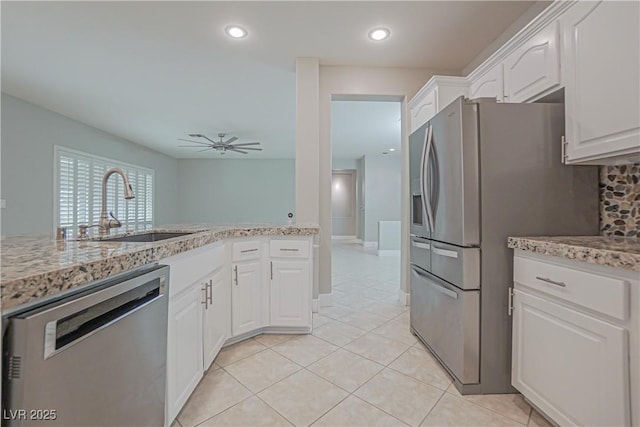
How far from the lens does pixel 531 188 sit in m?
1.55

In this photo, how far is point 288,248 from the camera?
224 centimetres

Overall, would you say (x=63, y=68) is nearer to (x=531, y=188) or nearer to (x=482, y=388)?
(x=531, y=188)

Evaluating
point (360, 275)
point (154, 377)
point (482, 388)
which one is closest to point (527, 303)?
point (482, 388)

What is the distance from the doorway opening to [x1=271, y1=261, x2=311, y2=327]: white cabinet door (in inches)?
38.6

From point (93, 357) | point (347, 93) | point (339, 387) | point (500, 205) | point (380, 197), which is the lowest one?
point (339, 387)

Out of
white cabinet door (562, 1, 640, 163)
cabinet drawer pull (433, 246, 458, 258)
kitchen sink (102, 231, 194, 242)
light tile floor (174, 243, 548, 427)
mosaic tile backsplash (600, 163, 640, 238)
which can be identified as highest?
white cabinet door (562, 1, 640, 163)

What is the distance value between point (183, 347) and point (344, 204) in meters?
9.33

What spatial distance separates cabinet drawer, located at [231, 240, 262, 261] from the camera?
2075mm

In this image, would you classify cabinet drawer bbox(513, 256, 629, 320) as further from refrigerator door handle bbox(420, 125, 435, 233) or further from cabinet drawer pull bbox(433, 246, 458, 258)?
refrigerator door handle bbox(420, 125, 435, 233)

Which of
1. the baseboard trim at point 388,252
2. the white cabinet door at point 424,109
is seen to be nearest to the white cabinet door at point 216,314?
the white cabinet door at point 424,109

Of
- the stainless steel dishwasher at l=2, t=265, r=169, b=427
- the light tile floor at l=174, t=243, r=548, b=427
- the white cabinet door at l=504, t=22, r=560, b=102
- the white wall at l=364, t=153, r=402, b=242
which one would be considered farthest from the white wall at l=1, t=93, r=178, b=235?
the white wall at l=364, t=153, r=402, b=242

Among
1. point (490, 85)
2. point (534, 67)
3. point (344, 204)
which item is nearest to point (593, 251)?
point (534, 67)

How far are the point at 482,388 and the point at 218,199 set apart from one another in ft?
28.4

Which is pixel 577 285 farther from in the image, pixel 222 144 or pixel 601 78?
pixel 222 144
